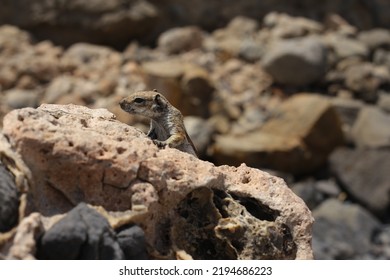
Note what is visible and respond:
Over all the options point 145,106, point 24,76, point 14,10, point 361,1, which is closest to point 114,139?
point 145,106

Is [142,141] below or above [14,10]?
above

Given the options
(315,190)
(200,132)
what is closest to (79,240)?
(200,132)

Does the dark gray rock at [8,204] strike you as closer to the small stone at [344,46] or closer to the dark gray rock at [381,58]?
the small stone at [344,46]

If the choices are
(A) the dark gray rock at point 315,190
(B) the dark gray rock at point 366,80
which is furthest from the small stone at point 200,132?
(B) the dark gray rock at point 366,80

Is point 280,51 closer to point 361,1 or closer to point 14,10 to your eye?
point 361,1

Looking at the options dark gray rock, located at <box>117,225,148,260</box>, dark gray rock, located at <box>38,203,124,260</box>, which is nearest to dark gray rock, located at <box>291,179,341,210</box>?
dark gray rock, located at <box>117,225,148,260</box>
